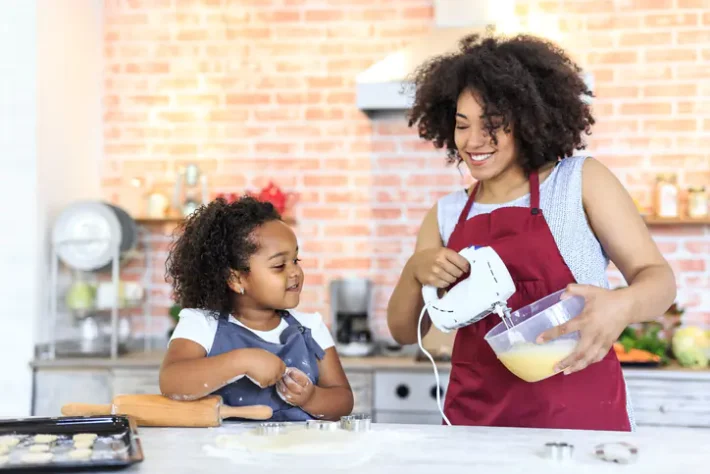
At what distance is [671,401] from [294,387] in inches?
67.8

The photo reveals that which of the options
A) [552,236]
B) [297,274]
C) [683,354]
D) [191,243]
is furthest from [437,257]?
[683,354]

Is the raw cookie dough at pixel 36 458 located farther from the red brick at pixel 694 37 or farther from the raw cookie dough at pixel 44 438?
the red brick at pixel 694 37

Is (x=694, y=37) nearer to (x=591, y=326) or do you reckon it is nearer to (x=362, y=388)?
(x=362, y=388)

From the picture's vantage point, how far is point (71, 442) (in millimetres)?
1203

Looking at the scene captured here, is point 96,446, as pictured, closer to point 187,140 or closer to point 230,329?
point 230,329

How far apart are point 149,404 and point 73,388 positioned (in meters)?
1.81

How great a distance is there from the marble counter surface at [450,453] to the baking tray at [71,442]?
0.03 m

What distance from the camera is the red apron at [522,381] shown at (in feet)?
5.15

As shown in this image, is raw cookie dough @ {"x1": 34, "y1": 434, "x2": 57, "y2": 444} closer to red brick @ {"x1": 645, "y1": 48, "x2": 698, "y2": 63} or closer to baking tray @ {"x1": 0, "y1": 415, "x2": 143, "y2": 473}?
baking tray @ {"x1": 0, "y1": 415, "x2": 143, "y2": 473}

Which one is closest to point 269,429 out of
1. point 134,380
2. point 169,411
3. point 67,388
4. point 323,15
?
point 169,411

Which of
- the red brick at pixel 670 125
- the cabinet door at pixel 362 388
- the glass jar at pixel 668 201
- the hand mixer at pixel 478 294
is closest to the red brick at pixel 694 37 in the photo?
the red brick at pixel 670 125

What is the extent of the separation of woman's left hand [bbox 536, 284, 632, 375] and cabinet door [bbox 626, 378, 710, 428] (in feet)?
5.29

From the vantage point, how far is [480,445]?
121 cm

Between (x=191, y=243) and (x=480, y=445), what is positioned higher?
(x=191, y=243)
